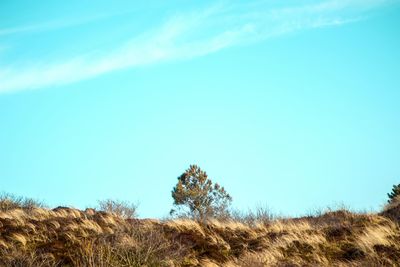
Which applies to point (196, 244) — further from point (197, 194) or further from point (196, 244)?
point (197, 194)

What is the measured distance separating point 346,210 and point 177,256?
14.1m

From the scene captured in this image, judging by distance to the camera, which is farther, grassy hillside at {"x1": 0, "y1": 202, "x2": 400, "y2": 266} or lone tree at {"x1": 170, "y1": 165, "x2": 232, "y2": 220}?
lone tree at {"x1": 170, "y1": 165, "x2": 232, "y2": 220}

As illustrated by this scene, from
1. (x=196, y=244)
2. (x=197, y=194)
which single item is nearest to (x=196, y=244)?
(x=196, y=244)

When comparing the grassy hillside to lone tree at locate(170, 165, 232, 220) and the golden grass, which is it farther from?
lone tree at locate(170, 165, 232, 220)

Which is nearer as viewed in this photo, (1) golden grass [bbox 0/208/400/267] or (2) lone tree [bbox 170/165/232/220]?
(1) golden grass [bbox 0/208/400/267]

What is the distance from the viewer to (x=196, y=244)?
52.5 ft

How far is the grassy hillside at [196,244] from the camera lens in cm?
1299

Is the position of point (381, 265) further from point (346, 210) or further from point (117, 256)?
point (346, 210)

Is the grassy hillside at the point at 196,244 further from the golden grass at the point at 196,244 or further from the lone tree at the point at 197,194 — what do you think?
the lone tree at the point at 197,194

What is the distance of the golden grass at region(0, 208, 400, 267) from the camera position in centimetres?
1298

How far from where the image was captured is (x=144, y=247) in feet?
Result: 43.9

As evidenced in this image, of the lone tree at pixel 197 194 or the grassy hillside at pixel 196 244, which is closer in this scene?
the grassy hillside at pixel 196 244

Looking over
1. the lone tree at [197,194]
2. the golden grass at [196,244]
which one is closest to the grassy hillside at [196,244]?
the golden grass at [196,244]

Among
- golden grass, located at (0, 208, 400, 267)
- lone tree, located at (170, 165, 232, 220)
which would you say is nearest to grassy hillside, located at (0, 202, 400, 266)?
golden grass, located at (0, 208, 400, 267)
